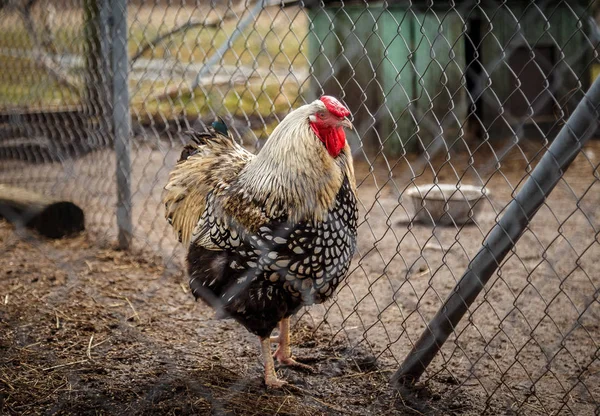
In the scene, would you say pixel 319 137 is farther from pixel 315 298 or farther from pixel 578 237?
pixel 578 237

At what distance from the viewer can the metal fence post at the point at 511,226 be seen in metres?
1.83

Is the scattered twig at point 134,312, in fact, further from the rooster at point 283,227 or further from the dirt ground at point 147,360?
the rooster at point 283,227

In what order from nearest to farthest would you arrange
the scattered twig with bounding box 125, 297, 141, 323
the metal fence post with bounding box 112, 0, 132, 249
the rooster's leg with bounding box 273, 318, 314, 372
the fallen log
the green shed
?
the rooster's leg with bounding box 273, 318, 314, 372 < the scattered twig with bounding box 125, 297, 141, 323 < the metal fence post with bounding box 112, 0, 132, 249 < the fallen log < the green shed

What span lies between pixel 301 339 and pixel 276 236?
82cm

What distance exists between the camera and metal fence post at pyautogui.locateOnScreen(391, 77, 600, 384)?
5.99 feet

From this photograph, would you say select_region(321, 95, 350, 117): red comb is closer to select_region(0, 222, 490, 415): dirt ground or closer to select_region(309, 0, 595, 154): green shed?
select_region(0, 222, 490, 415): dirt ground

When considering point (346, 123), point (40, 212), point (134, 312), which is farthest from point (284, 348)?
point (40, 212)

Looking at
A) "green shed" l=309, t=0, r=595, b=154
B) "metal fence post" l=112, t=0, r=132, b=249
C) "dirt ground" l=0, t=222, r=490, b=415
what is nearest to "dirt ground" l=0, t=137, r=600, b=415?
"dirt ground" l=0, t=222, r=490, b=415

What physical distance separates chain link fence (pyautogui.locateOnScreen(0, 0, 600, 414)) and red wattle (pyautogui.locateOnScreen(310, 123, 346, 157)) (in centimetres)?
17

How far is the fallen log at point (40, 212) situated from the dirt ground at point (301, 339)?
0.10m

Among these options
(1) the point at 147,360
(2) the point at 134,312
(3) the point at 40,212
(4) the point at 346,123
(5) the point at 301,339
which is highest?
(4) the point at 346,123

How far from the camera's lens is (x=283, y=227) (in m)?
2.22

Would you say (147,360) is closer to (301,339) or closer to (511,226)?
(301,339)

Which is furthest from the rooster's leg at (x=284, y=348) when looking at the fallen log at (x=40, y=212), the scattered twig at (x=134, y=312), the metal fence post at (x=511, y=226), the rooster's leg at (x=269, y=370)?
the fallen log at (x=40, y=212)
